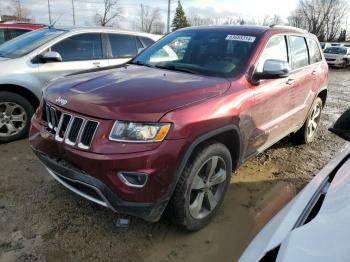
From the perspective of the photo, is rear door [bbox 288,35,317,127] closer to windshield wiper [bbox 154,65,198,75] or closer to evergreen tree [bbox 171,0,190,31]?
windshield wiper [bbox 154,65,198,75]

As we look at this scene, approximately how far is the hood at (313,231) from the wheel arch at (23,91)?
14.5ft

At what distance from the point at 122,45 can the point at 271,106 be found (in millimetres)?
3482

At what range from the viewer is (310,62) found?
5.17 metres

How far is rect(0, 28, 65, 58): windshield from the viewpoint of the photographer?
217 inches

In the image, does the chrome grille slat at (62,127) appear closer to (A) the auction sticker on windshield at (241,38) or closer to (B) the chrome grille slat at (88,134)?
(B) the chrome grille slat at (88,134)

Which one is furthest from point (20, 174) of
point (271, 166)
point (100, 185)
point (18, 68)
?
point (271, 166)

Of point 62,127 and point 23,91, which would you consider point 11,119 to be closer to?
point 23,91

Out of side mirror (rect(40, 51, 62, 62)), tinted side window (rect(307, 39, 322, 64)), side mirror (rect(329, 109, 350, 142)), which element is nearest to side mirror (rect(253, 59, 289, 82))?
side mirror (rect(329, 109, 350, 142))


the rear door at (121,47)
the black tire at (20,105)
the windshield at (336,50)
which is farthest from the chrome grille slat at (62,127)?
the windshield at (336,50)

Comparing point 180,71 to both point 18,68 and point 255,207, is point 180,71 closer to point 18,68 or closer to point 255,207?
point 255,207

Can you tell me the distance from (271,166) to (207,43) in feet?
6.38

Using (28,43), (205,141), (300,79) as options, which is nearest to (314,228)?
(205,141)

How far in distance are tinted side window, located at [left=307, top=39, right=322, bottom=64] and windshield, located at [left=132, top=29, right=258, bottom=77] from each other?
5.79 ft

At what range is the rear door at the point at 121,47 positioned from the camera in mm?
6336
